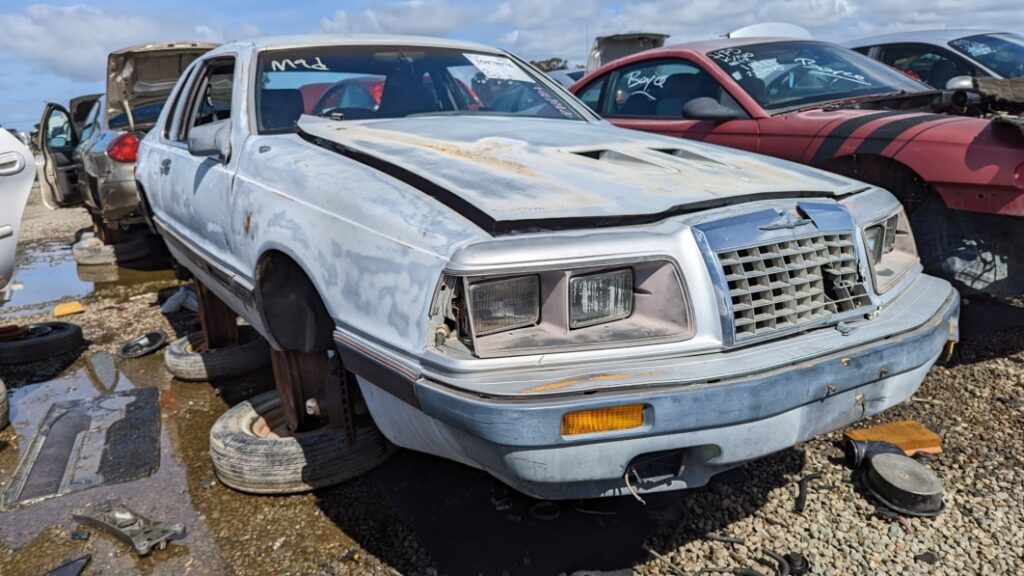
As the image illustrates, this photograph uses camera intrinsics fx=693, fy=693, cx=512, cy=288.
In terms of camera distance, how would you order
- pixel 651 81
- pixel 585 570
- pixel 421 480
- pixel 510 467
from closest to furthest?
pixel 510 467, pixel 585 570, pixel 421 480, pixel 651 81

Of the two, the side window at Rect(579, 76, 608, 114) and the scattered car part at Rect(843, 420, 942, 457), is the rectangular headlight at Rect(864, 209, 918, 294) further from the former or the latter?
the side window at Rect(579, 76, 608, 114)

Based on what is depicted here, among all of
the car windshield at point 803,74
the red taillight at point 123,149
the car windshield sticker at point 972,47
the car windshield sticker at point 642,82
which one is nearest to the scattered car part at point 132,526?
the car windshield at point 803,74

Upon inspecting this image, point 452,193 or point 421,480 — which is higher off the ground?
point 452,193

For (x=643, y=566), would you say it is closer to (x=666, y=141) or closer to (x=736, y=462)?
(x=736, y=462)

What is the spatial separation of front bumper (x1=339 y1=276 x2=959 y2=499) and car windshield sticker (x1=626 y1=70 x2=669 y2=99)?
11.2 feet

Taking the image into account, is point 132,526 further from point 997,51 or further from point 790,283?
point 997,51

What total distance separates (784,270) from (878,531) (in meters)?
1.12

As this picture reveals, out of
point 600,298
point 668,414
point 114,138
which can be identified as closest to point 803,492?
point 668,414

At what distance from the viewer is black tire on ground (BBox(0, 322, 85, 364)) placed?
4.33 metres

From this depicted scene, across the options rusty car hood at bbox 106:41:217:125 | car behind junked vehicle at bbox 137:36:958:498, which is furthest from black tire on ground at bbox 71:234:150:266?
car behind junked vehicle at bbox 137:36:958:498

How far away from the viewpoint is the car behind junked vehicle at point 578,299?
1.72 m

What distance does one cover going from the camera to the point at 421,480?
9.22ft

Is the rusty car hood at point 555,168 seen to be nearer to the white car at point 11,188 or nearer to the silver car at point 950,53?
the white car at point 11,188

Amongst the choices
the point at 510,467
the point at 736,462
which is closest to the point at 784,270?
the point at 736,462
